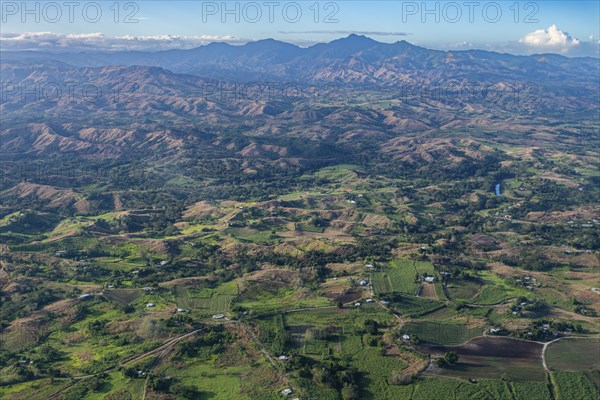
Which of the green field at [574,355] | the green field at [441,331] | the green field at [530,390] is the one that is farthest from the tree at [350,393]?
the green field at [574,355]

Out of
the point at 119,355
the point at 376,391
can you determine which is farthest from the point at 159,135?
the point at 376,391

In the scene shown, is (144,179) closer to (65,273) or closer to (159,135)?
(159,135)

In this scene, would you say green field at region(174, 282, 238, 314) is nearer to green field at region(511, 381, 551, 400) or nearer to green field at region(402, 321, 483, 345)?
green field at region(402, 321, 483, 345)

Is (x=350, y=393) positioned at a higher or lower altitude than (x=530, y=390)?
higher

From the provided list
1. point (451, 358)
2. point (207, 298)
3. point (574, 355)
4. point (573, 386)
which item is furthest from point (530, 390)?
point (207, 298)

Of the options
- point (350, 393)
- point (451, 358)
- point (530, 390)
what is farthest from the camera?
point (451, 358)

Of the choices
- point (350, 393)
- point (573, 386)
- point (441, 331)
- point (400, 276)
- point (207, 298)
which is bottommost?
point (573, 386)

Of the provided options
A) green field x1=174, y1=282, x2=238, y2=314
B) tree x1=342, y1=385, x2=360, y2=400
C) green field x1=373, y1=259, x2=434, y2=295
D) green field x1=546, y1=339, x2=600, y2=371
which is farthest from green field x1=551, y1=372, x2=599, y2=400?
green field x1=174, y1=282, x2=238, y2=314

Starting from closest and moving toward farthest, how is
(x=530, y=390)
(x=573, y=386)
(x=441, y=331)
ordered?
(x=530, y=390) → (x=573, y=386) → (x=441, y=331)

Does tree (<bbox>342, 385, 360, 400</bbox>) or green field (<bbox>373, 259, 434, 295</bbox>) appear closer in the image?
tree (<bbox>342, 385, 360, 400</bbox>)

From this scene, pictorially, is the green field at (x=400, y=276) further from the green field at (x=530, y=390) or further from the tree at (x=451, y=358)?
the green field at (x=530, y=390)

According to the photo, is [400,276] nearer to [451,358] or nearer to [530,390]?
[451,358]
